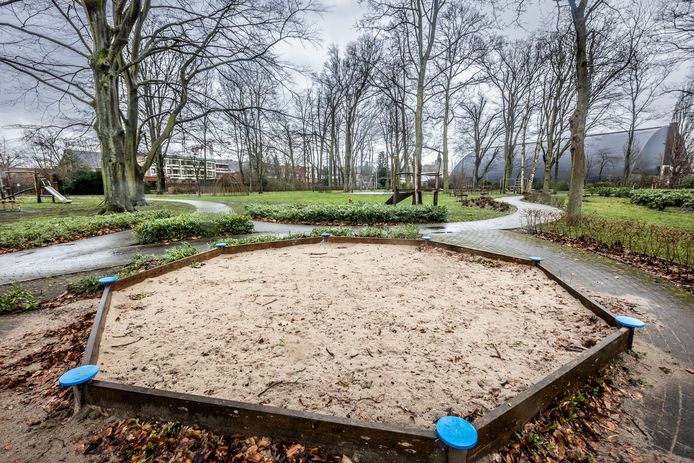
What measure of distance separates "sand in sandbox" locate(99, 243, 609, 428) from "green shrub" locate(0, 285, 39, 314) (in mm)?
1032

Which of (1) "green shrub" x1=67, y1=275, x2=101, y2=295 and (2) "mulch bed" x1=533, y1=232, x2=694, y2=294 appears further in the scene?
(2) "mulch bed" x1=533, y1=232, x2=694, y2=294

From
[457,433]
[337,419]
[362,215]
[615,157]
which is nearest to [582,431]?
[457,433]

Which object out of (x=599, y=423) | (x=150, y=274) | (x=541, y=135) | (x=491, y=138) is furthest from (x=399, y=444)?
(x=491, y=138)

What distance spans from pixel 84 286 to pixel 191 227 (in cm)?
385

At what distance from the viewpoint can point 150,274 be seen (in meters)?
4.66

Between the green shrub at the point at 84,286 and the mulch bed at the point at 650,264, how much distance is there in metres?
8.41

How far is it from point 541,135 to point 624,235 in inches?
932

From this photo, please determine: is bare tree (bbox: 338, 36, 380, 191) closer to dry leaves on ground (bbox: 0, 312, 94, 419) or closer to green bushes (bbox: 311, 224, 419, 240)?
green bushes (bbox: 311, 224, 419, 240)

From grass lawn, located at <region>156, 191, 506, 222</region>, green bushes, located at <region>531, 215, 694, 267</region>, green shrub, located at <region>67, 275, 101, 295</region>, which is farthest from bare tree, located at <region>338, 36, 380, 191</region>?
green shrub, located at <region>67, 275, 101, 295</region>

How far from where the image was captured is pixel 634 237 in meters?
6.62

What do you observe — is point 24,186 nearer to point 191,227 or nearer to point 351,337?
point 191,227

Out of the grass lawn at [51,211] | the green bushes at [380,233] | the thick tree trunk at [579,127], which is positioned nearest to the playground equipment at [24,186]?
the grass lawn at [51,211]

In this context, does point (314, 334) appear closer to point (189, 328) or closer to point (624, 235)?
point (189, 328)

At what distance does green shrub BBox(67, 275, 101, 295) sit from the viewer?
419cm
